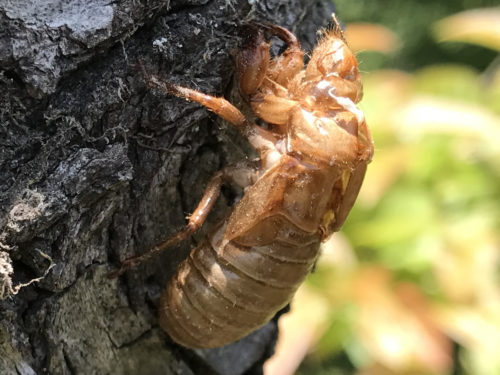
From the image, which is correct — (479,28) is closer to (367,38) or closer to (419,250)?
(367,38)

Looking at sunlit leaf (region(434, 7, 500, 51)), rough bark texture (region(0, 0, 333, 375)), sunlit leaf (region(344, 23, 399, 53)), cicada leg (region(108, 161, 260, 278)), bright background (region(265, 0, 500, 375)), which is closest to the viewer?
rough bark texture (region(0, 0, 333, 375))

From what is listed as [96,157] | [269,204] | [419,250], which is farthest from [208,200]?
[419,250]

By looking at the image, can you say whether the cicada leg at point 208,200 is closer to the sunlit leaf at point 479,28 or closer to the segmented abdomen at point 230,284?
the segmented abdomen at point 230,284

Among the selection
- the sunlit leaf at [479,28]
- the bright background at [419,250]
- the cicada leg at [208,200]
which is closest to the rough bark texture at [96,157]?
the cicada leg at [208,200]

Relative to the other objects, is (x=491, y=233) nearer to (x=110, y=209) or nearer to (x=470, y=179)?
(x=470, y=179)

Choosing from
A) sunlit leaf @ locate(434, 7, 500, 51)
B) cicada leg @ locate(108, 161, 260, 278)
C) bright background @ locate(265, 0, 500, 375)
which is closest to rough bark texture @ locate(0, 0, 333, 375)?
cicada leg @ locate(108, 161, 260, 278)

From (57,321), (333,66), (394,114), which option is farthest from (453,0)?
(57,321)

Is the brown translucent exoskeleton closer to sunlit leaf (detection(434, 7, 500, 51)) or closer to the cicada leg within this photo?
the cicada leg
